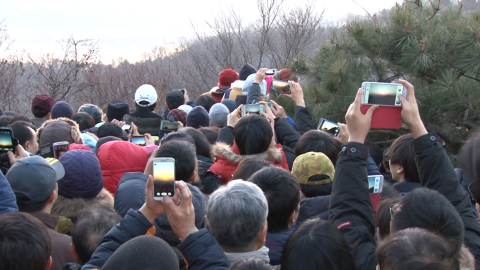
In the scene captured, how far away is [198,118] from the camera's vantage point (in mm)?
5984

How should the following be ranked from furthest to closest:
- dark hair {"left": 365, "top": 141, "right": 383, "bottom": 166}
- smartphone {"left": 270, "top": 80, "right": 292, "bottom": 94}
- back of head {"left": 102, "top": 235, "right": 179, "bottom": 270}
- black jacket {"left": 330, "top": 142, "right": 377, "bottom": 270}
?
smartphone {"left": 270, "top": 80, "right": 292, "bottom": 94} → dark hair {"left": 365, "top": 141, "right": 383, "bottom": 166} → black jacket {"left": 330, "top": 142, "right": 377, "bottom": 270} → back of head {"left": 102, "top": 235, "right": 179, "bottom": 270}

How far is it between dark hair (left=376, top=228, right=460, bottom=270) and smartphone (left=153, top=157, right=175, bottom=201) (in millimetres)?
1066

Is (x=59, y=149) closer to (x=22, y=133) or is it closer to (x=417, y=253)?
(x=22, y=133)

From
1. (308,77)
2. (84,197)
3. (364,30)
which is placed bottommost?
(84,197)

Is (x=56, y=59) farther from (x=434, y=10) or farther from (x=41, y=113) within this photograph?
(x=434, y=10)

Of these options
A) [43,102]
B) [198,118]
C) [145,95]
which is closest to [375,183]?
[198,118]

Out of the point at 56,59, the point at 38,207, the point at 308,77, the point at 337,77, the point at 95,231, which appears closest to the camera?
the point at 95,231

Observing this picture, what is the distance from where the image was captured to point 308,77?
21.2 feet

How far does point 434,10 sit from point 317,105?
188cm

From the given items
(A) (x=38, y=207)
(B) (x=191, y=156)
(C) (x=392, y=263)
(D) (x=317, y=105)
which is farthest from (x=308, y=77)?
(C) (x=392, y=263)

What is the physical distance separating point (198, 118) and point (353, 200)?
12.6ft

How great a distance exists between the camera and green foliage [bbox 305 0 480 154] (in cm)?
502

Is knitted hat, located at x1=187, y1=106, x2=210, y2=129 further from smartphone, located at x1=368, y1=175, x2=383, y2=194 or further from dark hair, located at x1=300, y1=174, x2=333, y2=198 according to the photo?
smartphone, located at x1=368, y1=175, x2=383, y2=194

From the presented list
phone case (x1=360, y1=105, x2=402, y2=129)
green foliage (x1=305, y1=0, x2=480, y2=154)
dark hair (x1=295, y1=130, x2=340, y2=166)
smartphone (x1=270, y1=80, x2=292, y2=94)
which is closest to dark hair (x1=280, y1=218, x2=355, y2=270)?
phone case (x1=360, y1=105, x2=402, y2=129)
